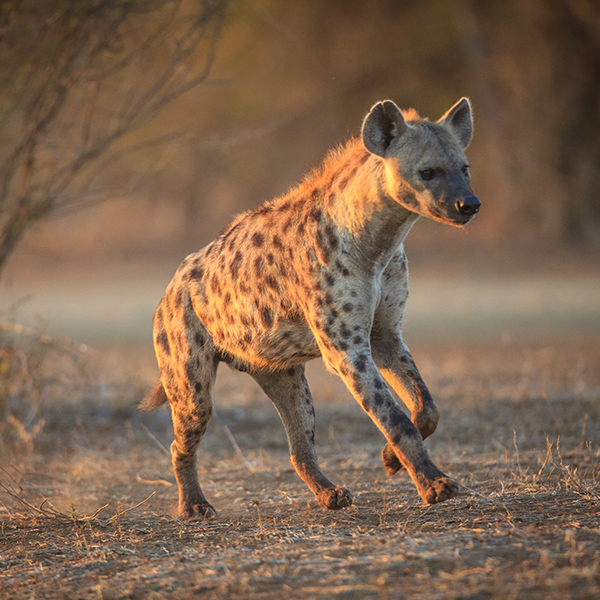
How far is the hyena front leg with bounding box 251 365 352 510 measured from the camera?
3.82 meters

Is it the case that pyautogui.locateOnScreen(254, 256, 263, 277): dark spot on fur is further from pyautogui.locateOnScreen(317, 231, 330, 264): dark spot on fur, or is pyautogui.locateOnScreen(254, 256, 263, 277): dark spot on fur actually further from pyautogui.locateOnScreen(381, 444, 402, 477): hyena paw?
pyautogui.locateOnScreen(381, 444, 402, 477): hyena paw

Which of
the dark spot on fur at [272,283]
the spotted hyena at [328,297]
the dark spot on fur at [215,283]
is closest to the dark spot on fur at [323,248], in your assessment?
the spotted hyena at [328,297]

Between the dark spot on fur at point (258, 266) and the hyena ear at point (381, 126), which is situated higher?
the hyena ear at point (381, 126)

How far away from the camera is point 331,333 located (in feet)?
11.4

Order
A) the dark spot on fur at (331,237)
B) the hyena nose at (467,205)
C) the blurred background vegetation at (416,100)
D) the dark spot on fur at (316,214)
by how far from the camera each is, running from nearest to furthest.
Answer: the hyena nose at (467,205) < the dark spot on fur at (331,237) < the dark spot on fur at (316,214) < the blurred background vegetation at (416,100)

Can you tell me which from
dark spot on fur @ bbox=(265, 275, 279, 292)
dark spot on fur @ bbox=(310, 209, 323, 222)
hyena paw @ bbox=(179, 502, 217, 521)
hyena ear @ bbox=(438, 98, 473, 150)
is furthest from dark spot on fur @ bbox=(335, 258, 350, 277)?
hyena paw @ bbox=(179, 502, 217, 521)

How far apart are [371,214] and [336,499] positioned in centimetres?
110

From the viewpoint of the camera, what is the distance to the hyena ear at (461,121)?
3.57 metres

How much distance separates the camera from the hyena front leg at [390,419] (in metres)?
3.10

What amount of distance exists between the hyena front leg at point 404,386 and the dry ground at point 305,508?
21 cm

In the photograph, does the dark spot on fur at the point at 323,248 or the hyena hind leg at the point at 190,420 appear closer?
the dark spot on fur at the point at 323,248

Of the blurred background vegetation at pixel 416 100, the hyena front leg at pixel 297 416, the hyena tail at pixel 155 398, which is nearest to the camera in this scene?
the hyena front leg at pixel 297 416

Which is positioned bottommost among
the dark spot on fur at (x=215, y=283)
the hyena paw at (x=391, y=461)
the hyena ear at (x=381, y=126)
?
the hyena paw at (x=391, y=461)

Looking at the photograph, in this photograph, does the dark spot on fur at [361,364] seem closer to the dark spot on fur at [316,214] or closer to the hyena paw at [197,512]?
the dark spot on fur at [316,214]
